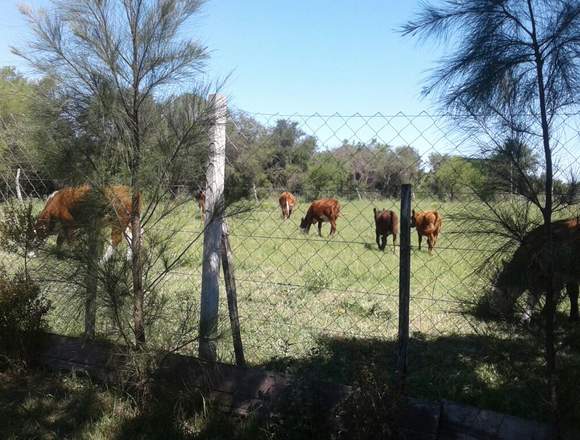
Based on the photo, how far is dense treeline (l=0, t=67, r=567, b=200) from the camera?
3.17 meters

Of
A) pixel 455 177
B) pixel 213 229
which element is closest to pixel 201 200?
pixel 213 229

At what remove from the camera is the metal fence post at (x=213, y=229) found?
386 cm

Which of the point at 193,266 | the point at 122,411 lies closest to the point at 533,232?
the point at 122,411

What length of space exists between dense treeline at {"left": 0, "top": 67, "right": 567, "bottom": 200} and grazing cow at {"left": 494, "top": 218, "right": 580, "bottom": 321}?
0.26 metres

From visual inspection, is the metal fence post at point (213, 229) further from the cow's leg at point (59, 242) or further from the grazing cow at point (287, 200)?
the cow's leg at point (59, 242)

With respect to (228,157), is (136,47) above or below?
above

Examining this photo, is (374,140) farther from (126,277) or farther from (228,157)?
(126,277)

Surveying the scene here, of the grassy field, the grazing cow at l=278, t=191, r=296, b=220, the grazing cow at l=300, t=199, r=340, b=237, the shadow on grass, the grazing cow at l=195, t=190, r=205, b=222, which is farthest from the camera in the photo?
the grazing cow at l=300, t=199, r=340, b=237

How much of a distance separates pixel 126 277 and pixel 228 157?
1149 mm

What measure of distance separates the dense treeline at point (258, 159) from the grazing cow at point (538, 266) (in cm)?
26

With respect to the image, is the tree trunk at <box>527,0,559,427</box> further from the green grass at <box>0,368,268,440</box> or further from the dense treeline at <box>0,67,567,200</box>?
the green grass at <box>0,368,268,440</box>

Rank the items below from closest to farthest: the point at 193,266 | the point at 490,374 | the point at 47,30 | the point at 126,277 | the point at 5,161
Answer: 1. the point at 47,30
2. the point at 126,277
3. the point at 490,374
4. the point at 5,161
5. the point at 193,266

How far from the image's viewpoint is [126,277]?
12.5 feet

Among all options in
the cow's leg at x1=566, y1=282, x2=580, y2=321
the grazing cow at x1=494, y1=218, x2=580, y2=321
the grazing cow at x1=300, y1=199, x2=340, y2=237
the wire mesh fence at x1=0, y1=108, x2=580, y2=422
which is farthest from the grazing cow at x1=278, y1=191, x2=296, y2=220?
the grazing cow at x1=300, y1=199, x2=340, y2=237
